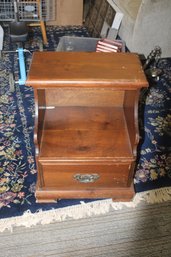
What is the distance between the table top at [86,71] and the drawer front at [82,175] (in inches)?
13.6

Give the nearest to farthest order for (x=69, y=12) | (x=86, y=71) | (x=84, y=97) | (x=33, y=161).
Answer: (x=86, y=71)
(x=84, y=97)
(x=33, y=161)
(x=69, y=12)

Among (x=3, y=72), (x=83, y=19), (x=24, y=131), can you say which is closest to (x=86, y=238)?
(x=24, y=131)

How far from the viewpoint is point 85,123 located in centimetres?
125

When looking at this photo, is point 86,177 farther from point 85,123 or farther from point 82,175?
point 85,123

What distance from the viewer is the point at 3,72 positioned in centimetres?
217

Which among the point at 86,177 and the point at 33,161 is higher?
the point at 86,177

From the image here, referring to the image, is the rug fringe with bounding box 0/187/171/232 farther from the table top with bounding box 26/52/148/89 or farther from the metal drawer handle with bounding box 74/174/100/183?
the table top with bounding box 26/52/148/89

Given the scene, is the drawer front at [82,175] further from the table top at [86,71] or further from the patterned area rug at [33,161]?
the table top at [86,71]

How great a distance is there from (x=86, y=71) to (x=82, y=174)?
0.43 meters

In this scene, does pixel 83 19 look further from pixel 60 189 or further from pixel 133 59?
pixel 60 189

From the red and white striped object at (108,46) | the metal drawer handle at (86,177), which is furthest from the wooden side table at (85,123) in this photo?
the red and white striped object at (108,46)

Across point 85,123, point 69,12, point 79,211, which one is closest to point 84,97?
point 85,123

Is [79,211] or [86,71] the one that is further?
[79,211]

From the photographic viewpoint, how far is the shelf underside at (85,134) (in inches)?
44.1
